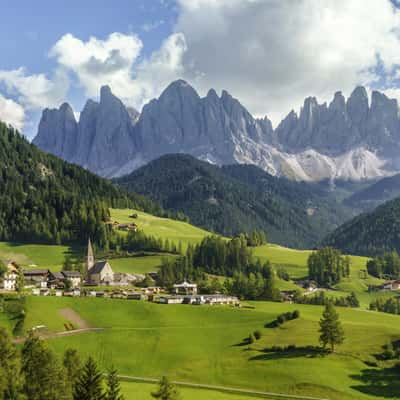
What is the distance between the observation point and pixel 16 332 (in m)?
118

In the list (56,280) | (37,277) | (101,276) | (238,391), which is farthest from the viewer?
(101,276)

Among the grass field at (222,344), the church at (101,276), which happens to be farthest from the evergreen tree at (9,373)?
the church at (101,276)

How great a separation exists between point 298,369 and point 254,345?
16.6 metres

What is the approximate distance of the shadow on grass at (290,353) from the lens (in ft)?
346

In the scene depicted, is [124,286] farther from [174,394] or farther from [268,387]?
[174,394]

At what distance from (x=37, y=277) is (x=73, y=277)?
438 inches

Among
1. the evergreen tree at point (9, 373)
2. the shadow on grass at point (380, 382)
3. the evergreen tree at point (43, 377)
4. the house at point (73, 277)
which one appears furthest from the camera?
the house at point (73, 277)

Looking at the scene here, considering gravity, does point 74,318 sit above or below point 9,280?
below

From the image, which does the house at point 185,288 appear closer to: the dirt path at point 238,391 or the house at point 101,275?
the house at point 101,275

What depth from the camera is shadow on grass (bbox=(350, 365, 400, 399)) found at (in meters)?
90.1

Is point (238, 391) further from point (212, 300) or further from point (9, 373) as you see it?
point (212, 300)

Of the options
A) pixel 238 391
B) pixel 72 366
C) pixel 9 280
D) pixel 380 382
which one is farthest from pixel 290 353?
pixel 9 280

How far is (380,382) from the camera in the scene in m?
93.9

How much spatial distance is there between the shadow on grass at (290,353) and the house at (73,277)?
295 feet
